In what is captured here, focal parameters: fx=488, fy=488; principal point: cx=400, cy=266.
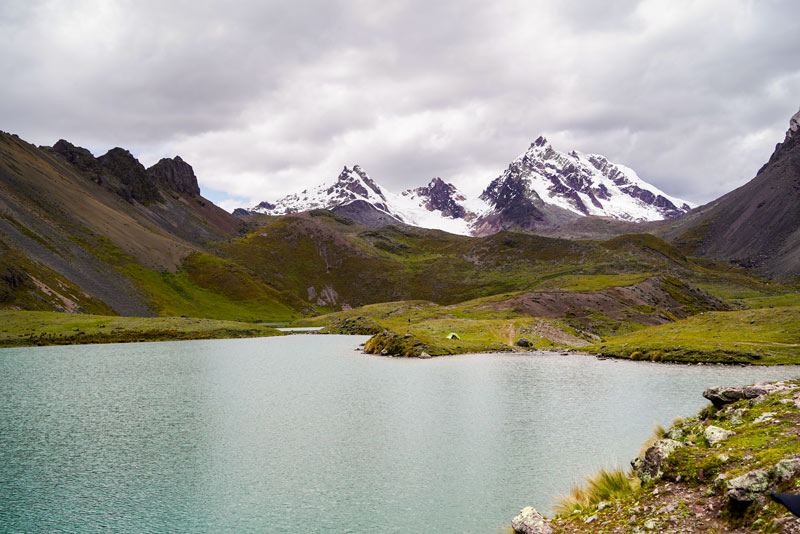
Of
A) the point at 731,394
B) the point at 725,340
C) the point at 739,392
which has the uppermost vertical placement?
the point at 739,392

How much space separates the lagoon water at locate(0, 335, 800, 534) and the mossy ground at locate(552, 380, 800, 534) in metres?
6.46

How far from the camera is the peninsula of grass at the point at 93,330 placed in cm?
13188

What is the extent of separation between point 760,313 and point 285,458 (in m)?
110

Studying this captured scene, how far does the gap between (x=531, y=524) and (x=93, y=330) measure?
159 metres

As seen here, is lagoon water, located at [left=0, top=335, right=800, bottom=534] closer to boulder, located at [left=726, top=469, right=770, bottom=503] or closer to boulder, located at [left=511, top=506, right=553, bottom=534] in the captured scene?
boulder, located at [left=511, top=506, right=553, bottom=534]

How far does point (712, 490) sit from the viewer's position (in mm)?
16266

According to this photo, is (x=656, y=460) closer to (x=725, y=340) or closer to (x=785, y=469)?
(x=785, y=469)

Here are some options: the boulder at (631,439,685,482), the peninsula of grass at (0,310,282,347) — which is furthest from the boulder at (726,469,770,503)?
the peninsula of grass at (0,310,282,347)

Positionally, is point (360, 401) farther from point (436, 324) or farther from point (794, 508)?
point (436, 324)

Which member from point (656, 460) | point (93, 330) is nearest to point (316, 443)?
point (656, 460)

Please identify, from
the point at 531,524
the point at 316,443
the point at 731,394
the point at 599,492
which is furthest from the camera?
the point at 316,443

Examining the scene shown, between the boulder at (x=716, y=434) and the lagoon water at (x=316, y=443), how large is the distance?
9332 mm

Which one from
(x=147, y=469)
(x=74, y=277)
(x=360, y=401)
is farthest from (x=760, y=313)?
(x=74, y=277)

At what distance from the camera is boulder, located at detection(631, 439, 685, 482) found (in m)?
19.5
